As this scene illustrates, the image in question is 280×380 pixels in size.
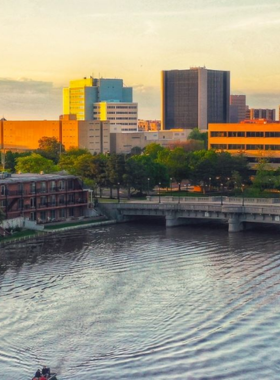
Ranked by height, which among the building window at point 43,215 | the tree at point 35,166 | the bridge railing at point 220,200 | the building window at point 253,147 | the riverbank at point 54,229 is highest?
the building window at point 253,147

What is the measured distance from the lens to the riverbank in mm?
87550

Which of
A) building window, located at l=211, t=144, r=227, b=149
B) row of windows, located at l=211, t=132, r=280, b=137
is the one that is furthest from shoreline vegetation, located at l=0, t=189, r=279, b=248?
building window, located at l=211, t=144, r=227, b=149

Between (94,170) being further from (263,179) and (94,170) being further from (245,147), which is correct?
(245,147)

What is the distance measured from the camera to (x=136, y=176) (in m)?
118

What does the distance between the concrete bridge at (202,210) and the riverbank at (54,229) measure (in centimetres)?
271

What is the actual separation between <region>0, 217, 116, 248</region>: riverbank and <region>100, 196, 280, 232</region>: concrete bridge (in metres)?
2.71

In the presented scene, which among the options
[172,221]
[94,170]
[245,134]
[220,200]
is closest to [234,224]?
[172,221]

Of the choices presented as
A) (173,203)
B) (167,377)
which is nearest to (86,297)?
(167,377)

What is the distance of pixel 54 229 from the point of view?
311ft

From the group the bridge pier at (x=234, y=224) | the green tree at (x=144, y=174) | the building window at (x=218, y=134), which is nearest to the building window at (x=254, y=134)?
the building window at (x=218, y=134)

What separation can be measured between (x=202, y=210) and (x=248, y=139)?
58795mm

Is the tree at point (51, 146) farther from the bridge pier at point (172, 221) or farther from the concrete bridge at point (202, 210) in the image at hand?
the bridge pier at point (172, 221)

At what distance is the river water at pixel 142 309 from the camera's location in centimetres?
4634

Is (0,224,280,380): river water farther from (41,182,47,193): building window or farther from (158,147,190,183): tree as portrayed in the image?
(158,147,190,183): tree
